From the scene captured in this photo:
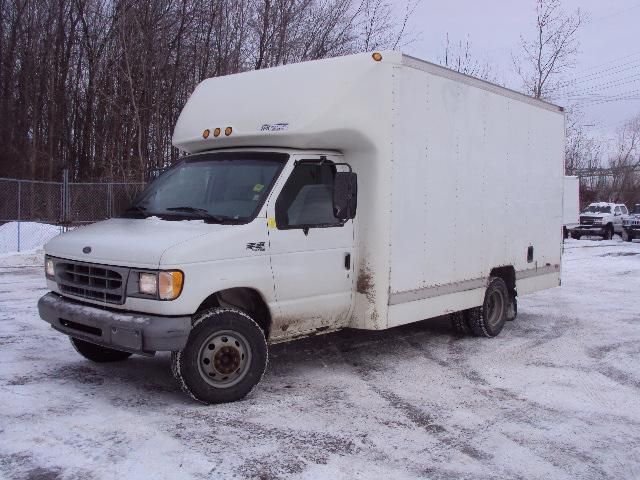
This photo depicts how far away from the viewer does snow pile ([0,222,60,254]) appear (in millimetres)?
19094

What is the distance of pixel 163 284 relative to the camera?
204 inches

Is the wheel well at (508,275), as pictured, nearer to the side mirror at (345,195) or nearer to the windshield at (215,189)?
the side mirror at (345,195)

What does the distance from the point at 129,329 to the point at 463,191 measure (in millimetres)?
4334

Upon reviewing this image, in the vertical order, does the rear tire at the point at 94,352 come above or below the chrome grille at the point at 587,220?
below

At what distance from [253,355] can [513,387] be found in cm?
262

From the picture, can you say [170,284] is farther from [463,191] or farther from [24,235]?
[24,235]

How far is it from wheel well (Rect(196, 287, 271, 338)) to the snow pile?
1494 cm

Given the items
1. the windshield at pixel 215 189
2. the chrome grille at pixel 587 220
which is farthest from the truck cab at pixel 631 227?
the windshield at pixel 215 189

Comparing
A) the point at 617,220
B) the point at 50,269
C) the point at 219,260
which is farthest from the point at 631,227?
the point at 50,269

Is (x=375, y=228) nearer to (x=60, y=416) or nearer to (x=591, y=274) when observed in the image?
(x=60, y=416)

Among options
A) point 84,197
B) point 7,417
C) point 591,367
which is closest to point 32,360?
point 7,417

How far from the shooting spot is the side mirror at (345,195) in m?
6.19

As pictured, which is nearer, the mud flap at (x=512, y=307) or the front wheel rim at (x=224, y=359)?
the front wheel rim at (x=224, y=359)

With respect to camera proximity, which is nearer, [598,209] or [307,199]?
[307,199]
